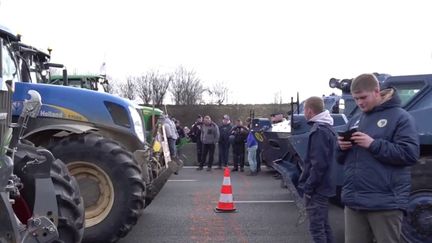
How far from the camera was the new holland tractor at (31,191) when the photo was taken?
141 inches

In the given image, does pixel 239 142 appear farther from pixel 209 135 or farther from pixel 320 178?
pixel 320 178

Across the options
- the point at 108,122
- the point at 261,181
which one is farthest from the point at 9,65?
the point at 261,181

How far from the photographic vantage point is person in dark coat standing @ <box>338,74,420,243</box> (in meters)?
3.66

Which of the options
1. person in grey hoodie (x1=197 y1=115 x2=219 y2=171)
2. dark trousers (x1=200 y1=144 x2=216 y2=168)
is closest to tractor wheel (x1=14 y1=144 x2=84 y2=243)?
person in grey hoodie (x1=197 y1=115 x2=219 y2=171)

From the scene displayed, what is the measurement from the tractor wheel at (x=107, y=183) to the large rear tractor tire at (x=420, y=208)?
2882 millimetres

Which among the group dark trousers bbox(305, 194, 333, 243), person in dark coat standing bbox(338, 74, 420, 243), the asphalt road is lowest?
the asphalt road

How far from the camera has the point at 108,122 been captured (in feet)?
22.7

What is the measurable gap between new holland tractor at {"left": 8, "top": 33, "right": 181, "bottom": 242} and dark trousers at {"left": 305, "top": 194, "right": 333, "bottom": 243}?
2.03 meters

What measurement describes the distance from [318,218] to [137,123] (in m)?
3.05

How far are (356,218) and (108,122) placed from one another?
12.7ft

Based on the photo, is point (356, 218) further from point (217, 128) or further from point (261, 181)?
point (217, 128)

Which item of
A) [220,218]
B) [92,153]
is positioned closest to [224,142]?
[220,218]

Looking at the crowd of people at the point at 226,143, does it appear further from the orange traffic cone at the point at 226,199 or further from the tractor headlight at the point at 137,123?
the tractor headlight at the point at 137,123

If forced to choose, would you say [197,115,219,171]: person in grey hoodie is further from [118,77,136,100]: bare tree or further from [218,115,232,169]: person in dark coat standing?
[118,77,136,100]: bare tree
